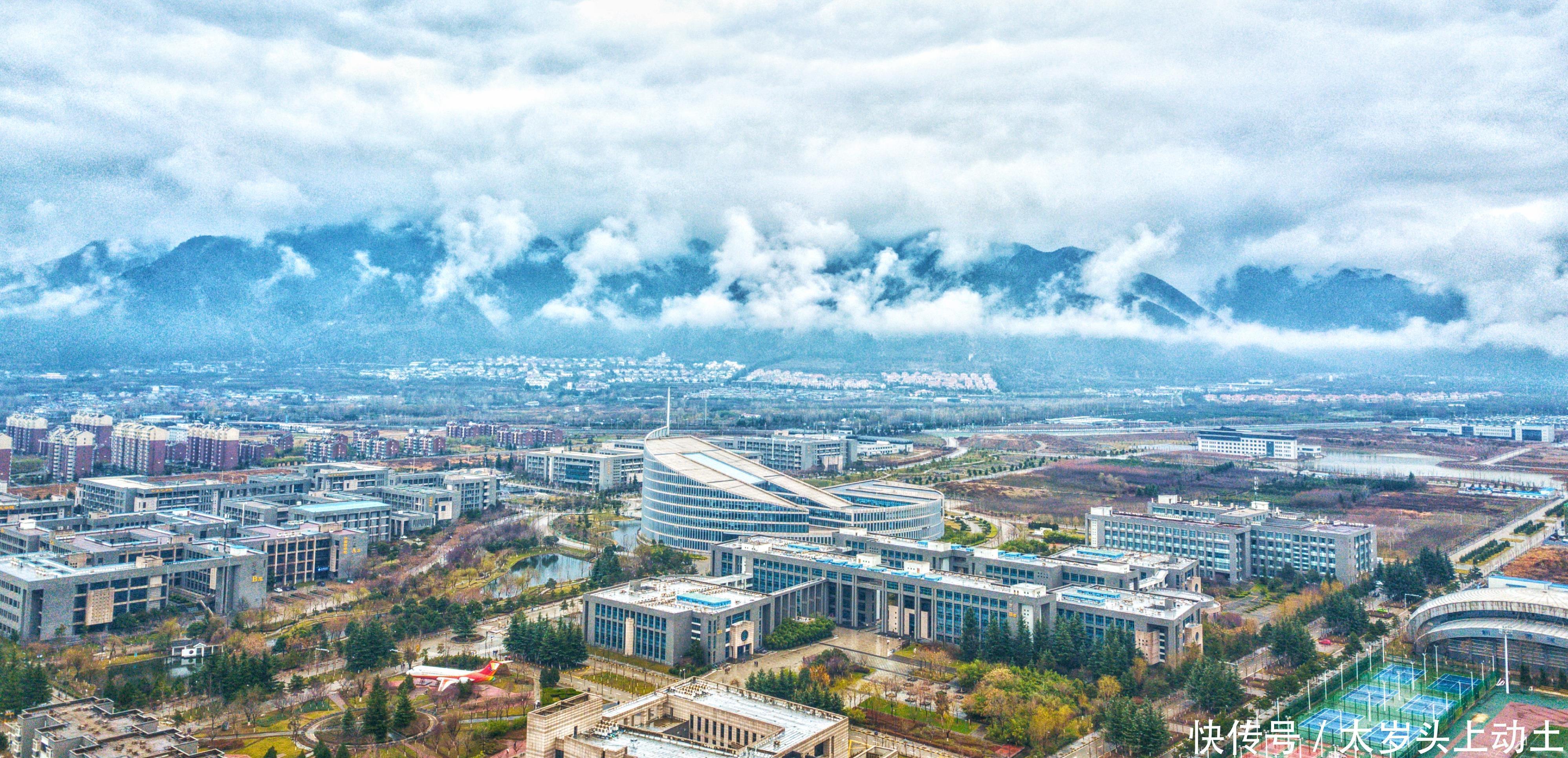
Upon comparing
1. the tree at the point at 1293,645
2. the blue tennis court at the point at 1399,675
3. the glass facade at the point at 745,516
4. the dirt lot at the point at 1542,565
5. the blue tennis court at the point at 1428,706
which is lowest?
the blue tennis court at the point at 1428,706

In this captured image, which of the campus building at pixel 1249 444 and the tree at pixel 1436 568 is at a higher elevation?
the campus building at pixel 1249 444

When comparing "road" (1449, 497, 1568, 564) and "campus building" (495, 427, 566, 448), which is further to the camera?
"campus building" (495, 427, 566, 448)

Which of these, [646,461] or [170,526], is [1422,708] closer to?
[646,461]

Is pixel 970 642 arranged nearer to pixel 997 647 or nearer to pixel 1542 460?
pixel 997 647

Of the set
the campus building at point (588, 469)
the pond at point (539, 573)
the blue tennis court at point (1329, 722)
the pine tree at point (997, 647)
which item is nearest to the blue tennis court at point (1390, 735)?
the blue tennis court at point (1329, 722)

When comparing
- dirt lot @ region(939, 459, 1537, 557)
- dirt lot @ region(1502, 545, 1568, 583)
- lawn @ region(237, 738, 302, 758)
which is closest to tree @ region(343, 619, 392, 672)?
lawn @ region(237, 738, 302, 758)

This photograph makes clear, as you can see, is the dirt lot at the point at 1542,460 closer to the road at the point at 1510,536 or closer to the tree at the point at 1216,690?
the road at the point at 1510,536

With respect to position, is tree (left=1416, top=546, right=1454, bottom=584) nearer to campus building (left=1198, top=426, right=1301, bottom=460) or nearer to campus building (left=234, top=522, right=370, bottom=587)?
campus building (left=234, top=522, right=370, bottom=587)
